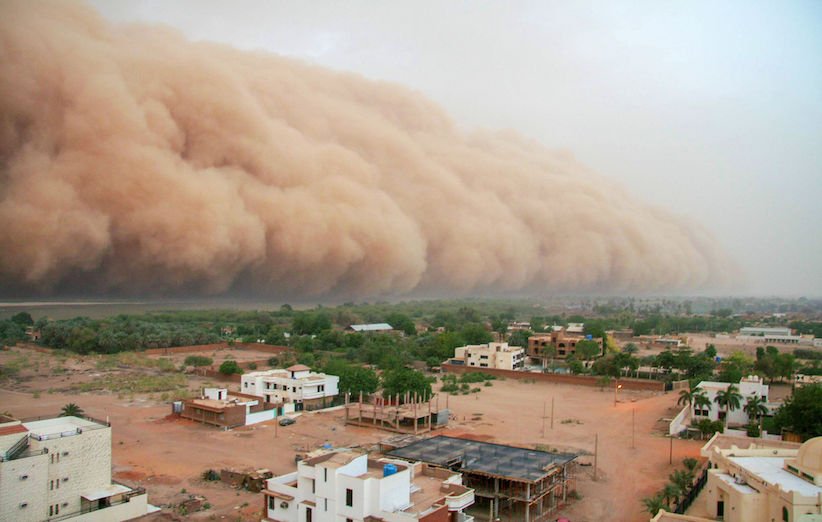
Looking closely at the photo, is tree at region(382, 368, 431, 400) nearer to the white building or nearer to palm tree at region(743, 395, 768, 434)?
the white building

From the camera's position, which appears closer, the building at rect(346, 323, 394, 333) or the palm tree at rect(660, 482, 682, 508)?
the palm tree at rect(660, 482, 682, 508)

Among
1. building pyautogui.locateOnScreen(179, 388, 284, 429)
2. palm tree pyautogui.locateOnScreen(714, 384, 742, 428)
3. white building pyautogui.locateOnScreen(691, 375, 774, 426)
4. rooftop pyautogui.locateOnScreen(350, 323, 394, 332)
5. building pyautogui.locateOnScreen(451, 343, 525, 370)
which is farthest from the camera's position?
rooftop pyautogui.locateOnScreen(350, 323, 394, 332)

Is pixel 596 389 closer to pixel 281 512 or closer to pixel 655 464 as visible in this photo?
pixel 655 464

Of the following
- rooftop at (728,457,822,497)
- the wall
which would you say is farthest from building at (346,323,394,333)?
rooftop at (728,457,822,497)

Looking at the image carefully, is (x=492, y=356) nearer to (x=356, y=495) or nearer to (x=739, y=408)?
(x=739, y=408)

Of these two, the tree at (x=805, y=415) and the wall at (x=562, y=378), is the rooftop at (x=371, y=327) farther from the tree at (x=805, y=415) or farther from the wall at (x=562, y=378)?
the tree at (x=805, y=415)


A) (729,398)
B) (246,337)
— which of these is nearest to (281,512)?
(729,398)

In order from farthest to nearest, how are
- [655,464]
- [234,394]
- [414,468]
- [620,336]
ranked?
[620,336] → [234,394] → [655,464] → [414,468]
